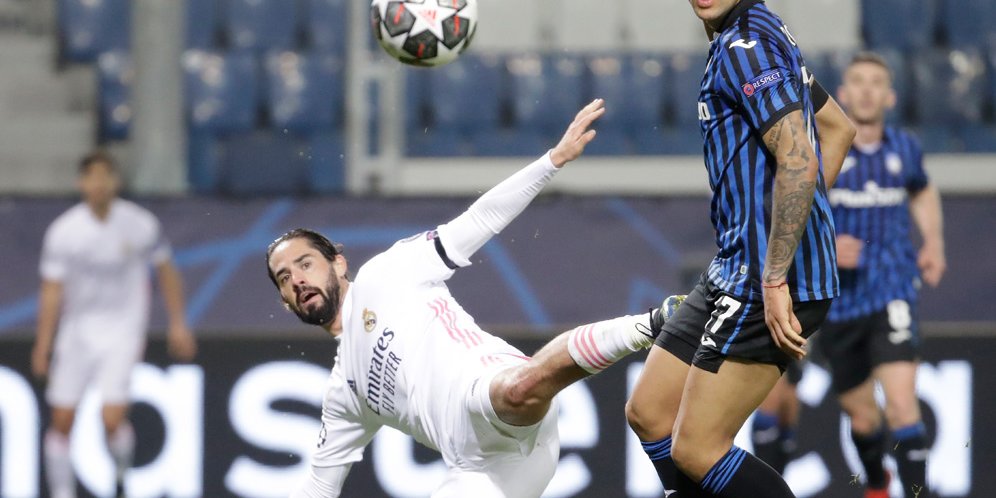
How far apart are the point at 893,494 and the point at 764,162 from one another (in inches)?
146

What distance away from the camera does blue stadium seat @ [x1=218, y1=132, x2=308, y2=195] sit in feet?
30.5

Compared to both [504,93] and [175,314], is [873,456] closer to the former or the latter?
[175,314]

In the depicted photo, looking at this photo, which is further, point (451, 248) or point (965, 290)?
point (965, 290)

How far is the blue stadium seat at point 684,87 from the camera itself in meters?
9.77

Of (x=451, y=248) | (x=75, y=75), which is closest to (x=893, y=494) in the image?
(x=451, y=248)

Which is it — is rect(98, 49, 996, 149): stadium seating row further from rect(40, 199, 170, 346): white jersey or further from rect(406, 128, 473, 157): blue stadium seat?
rect(40, 199, 170, 346): white jersey

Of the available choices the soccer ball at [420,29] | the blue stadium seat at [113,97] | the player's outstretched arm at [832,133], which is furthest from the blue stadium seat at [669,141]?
the player's outstretched arm at [832,133]

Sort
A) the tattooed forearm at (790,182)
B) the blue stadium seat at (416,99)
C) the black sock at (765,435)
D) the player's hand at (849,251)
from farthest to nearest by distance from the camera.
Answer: the blue stadium seat at (416,99), the black sock at (765,435), the player's hand at (849,251), the tattooed forearm at (790,182)

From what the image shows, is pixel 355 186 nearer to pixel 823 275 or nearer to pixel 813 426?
pixel 813 426

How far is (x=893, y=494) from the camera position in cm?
705

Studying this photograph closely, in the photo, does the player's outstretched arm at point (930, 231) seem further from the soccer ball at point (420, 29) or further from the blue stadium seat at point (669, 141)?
the blue stadium seat at point (669, 141)

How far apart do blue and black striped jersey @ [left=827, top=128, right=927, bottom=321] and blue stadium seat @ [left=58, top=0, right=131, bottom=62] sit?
17.7ft

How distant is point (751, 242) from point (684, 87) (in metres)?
6.10

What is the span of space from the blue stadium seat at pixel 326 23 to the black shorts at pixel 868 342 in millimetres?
4523
